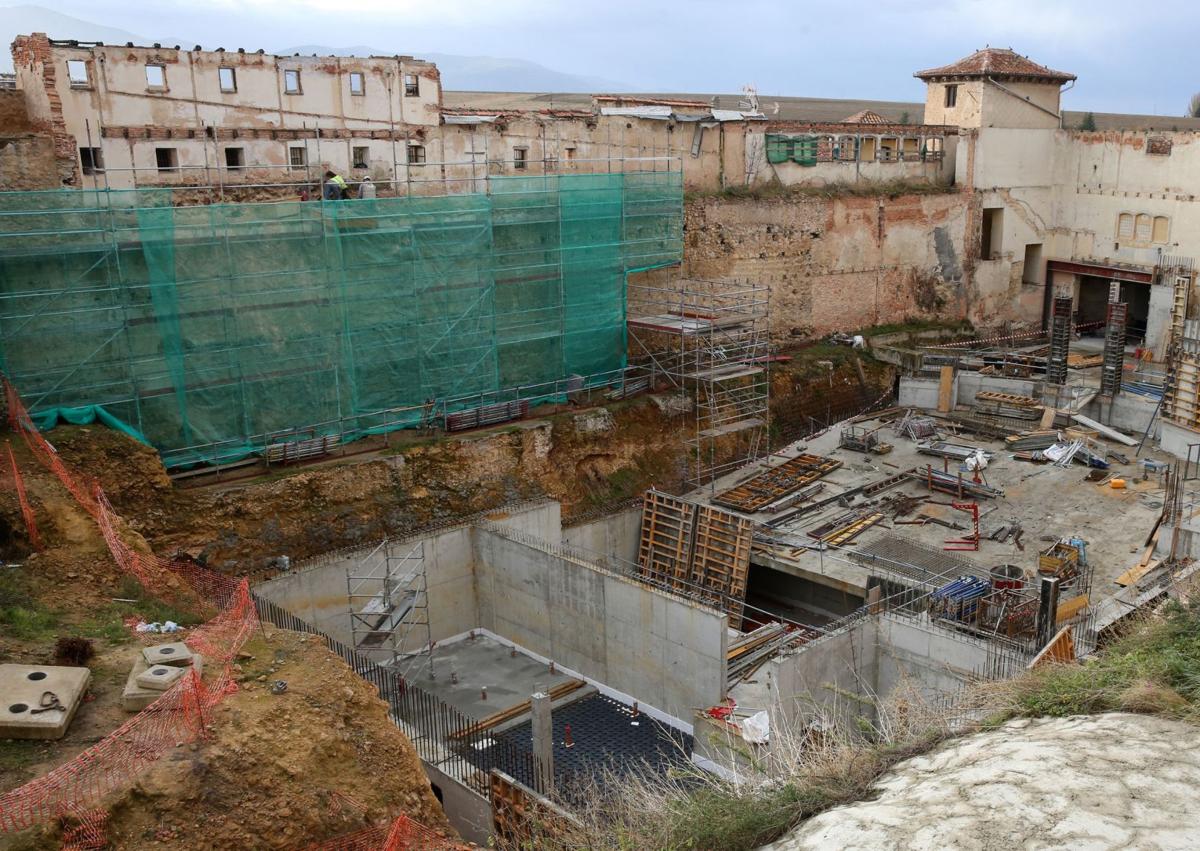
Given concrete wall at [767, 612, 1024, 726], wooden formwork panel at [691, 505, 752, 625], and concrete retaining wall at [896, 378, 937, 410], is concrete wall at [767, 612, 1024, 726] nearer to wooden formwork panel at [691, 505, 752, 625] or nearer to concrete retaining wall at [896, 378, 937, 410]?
wooden formwork panel at [691, 505, 752, 625]

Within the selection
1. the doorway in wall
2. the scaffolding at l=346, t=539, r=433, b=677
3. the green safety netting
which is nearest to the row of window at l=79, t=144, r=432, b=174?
the green safety netting

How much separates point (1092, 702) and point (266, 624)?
32.7 ft

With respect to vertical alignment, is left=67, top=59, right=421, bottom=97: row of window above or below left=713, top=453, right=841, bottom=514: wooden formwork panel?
above

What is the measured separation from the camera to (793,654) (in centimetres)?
1811

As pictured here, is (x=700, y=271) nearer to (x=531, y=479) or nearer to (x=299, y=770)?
(x=531, y=479)

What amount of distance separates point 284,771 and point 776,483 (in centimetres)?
1618

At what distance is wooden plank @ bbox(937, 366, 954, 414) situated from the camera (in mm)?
29297

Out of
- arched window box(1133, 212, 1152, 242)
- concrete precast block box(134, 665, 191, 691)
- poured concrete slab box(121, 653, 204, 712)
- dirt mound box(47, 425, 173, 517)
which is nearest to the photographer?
poured concrete slab box(121, 653, 204, 712)

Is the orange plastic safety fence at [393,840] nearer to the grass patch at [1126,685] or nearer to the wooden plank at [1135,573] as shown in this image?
the grass patch at [1126,685]

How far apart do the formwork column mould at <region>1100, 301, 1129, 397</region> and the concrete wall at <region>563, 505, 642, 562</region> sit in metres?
12.7

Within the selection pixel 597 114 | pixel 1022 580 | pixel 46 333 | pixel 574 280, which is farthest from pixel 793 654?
pixel 597 114

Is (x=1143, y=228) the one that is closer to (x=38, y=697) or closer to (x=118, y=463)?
(x=118, y=463)

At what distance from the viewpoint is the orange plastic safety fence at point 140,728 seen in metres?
9.78

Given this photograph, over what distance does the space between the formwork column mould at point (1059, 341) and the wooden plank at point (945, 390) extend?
2.47 meters
